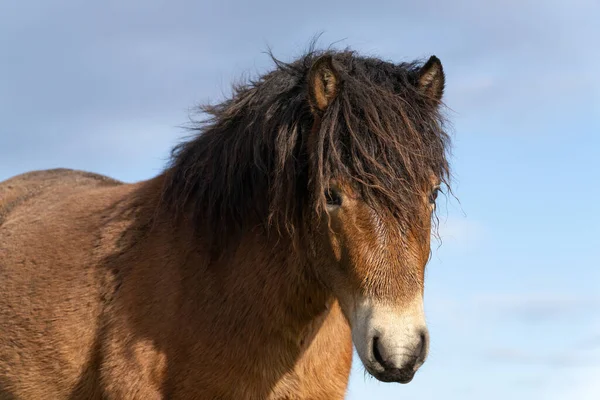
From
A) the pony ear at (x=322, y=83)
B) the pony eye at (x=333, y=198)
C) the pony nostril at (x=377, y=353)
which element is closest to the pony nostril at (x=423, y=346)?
the pony nostril at (x=377, y=353)

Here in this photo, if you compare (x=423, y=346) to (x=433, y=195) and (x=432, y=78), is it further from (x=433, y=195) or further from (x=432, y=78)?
(x=432, y=78)

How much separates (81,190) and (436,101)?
13.2 ft

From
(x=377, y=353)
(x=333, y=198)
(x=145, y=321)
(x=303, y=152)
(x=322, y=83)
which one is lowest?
(x=377, y=353)

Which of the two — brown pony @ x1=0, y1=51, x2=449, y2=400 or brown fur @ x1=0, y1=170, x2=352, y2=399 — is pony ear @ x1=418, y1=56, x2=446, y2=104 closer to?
brown pony @ x1=0, y1=51, x2=449, y2=400

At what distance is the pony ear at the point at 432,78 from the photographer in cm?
581

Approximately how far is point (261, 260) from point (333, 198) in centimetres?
91

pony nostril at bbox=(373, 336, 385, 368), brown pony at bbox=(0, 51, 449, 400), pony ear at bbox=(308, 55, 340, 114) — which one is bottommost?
pony nostril at bbox=(373, 336, 385, 368)

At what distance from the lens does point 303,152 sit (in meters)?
5.46

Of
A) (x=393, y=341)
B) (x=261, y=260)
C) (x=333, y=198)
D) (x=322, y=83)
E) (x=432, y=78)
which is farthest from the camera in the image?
(x=432, y=78)

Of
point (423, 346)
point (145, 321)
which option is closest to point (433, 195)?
point (423, 346)

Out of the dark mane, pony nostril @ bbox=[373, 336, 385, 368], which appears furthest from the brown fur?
pony nostril @ bbox=[373, 336, 385, 368]

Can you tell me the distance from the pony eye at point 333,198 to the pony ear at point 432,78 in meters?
1.20

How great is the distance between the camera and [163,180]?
6.75 metres

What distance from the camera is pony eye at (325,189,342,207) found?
5.10 metres
